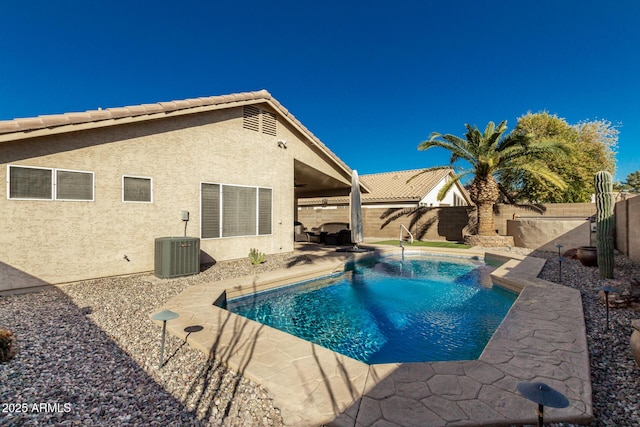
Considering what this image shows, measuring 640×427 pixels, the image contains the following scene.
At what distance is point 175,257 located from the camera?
351 inches

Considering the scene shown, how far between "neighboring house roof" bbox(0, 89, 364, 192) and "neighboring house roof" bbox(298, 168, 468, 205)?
571 inches

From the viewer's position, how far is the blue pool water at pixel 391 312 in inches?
220

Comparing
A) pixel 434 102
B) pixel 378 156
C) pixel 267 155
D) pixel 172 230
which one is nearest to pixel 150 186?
pixel 172 230

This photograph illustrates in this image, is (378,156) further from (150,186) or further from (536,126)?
(150,186)

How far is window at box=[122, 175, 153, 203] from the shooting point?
29.0 feet

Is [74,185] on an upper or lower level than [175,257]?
upper

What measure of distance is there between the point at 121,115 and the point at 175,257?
431 cm

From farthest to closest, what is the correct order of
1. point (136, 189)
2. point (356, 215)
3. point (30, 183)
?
point (356, 215) < point (136, 189) < point (30, 183)

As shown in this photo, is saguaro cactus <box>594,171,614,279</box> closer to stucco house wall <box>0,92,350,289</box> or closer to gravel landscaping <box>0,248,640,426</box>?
gravel landscaping <box>0,248,640,426</box>

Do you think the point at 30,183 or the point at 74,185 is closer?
the point at 30,183

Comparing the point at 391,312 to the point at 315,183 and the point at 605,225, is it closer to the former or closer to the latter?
the point at 605,225

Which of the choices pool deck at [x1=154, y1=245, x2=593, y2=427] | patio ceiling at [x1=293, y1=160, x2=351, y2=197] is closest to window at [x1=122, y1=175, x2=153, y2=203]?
pool deck at [x1=154, y1=245, x2=593, y2=427]

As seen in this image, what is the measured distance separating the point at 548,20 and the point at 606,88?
537 inches

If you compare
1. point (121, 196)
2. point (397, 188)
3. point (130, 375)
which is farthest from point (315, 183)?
point (130, 375)
